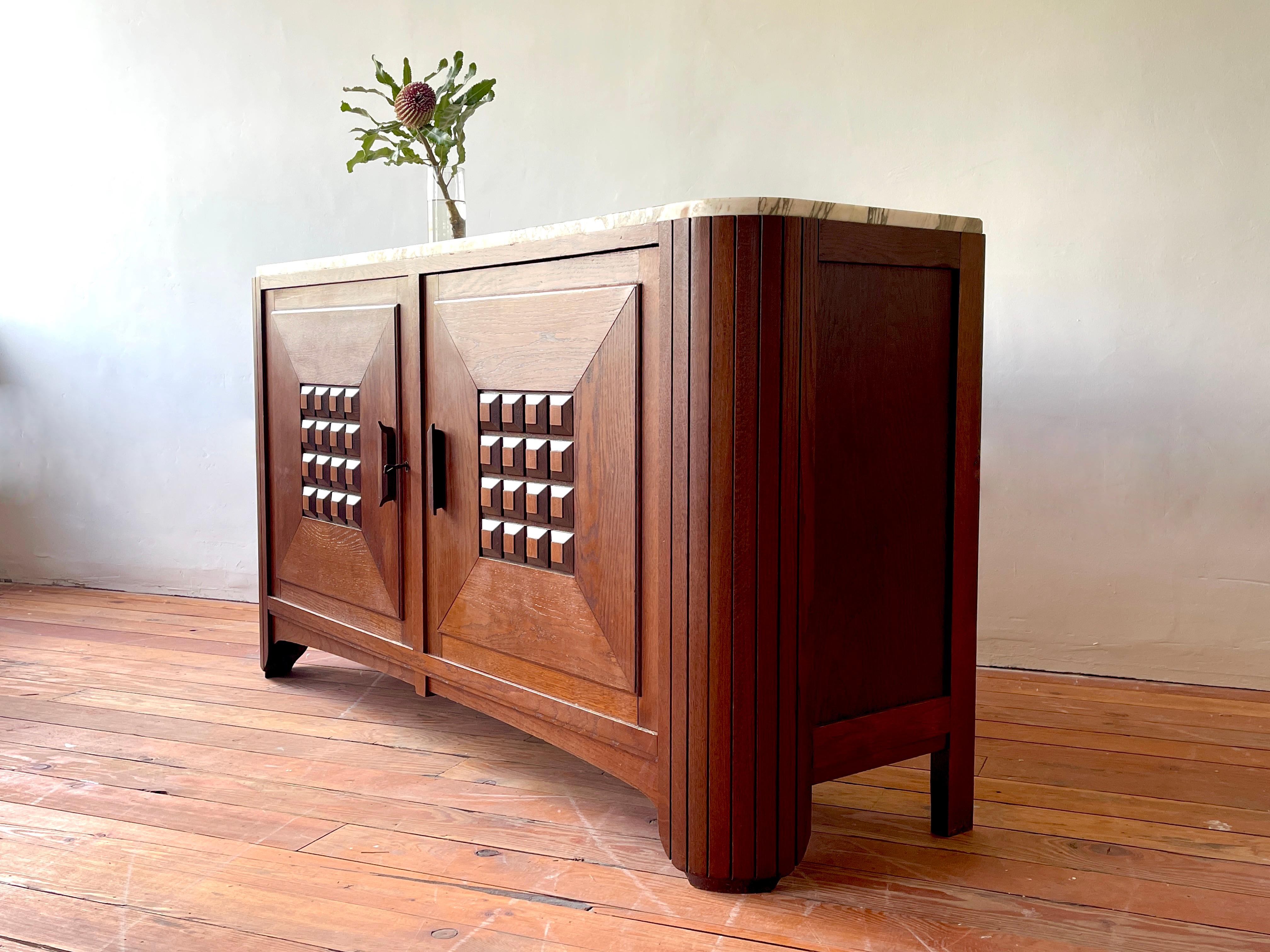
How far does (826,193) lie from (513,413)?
46.0 inches

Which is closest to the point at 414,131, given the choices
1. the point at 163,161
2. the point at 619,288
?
the point at 619,288

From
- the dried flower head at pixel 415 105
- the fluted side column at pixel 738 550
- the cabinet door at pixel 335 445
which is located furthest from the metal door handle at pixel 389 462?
the fluted side column at pixel 738 550

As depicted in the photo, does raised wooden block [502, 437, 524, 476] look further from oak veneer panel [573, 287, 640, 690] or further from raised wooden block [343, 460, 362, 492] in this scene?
raised wooden block [343, 460, 362, 492]

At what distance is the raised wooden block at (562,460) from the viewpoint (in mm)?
1569

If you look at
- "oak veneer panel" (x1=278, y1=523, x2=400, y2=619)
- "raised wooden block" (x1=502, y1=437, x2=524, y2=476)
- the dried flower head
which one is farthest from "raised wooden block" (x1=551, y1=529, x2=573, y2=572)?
the dried flower head

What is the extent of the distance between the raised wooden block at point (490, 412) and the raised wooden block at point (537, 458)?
2.8 inches

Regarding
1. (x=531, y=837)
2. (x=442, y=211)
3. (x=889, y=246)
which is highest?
(x=442, y=211)

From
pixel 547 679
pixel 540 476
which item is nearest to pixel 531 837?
pixel 547 679

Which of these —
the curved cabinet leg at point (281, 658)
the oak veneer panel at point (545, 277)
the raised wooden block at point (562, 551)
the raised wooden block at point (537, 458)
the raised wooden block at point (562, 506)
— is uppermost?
the oak veneer panel at point (545, 277)

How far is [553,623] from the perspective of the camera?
1605 mm

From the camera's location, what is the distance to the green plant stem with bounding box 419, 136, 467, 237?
2119 millimetres

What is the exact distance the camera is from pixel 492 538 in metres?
1.71

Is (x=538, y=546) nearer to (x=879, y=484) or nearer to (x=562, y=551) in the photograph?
(x=562, y=551)

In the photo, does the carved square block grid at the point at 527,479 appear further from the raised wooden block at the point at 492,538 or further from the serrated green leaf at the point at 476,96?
the serrated green leaf at the point at 476,96
